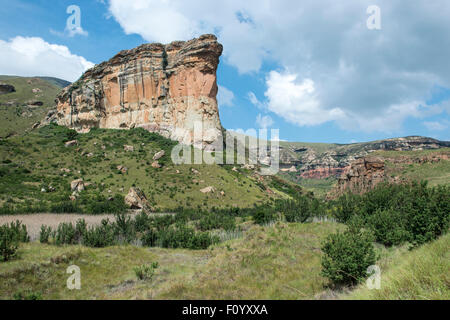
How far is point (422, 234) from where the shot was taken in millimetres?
11328

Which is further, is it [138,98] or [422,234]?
[138,98]

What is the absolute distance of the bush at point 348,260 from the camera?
7730mm

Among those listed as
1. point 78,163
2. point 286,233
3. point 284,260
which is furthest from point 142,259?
point 78,163

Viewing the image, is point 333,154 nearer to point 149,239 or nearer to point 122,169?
point 122,169

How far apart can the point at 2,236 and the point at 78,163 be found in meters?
30.4

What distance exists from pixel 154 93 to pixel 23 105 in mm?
64725

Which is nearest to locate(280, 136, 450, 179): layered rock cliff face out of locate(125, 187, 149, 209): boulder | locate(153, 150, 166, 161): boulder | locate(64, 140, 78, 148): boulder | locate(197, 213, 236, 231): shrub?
locate(153, 150, 166, 161): boulder

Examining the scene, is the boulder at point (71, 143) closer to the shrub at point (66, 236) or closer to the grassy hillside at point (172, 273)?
the shrub at point (66, 236)

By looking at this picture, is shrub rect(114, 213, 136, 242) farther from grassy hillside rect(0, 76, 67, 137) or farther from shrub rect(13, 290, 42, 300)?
grassy hillside rect(0, 76, 67, 137)

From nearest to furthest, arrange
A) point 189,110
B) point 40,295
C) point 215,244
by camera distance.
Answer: point 40,295
point 215,244
point 189,110

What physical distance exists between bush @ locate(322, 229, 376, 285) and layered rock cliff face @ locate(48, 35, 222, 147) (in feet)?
127

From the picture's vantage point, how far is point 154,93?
5191cm

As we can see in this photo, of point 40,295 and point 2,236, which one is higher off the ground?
point 2,236
